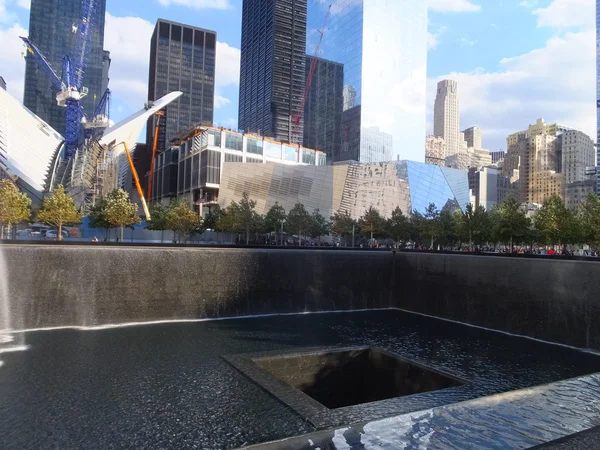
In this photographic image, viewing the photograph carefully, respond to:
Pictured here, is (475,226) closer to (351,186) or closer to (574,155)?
(351,186)

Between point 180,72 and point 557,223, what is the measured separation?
6481 inches

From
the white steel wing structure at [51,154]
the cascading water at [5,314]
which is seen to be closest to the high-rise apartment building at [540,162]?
the white steel wing structure at [51,154]

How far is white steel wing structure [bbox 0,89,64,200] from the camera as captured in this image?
69125mm

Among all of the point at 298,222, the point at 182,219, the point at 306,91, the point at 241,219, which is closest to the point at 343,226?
the point at 298,222

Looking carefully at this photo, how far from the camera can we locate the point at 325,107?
132 meters

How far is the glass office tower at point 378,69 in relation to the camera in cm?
11131

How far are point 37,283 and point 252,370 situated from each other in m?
8.55

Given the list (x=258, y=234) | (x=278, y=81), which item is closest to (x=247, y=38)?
(x=278, y=81)

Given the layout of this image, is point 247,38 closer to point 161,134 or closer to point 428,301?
point 161,134

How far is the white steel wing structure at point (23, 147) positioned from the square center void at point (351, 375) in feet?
225

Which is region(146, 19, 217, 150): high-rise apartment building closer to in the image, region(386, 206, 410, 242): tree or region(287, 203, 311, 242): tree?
region(287, 203, 311, 242): tree

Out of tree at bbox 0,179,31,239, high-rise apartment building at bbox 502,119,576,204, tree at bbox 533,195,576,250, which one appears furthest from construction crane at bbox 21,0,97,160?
high-rise apartment building at bbox 502,119,576,204

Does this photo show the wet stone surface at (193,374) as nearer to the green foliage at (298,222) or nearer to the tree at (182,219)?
the tree at (182,219)

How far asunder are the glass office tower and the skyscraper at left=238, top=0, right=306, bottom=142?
1427 inches
